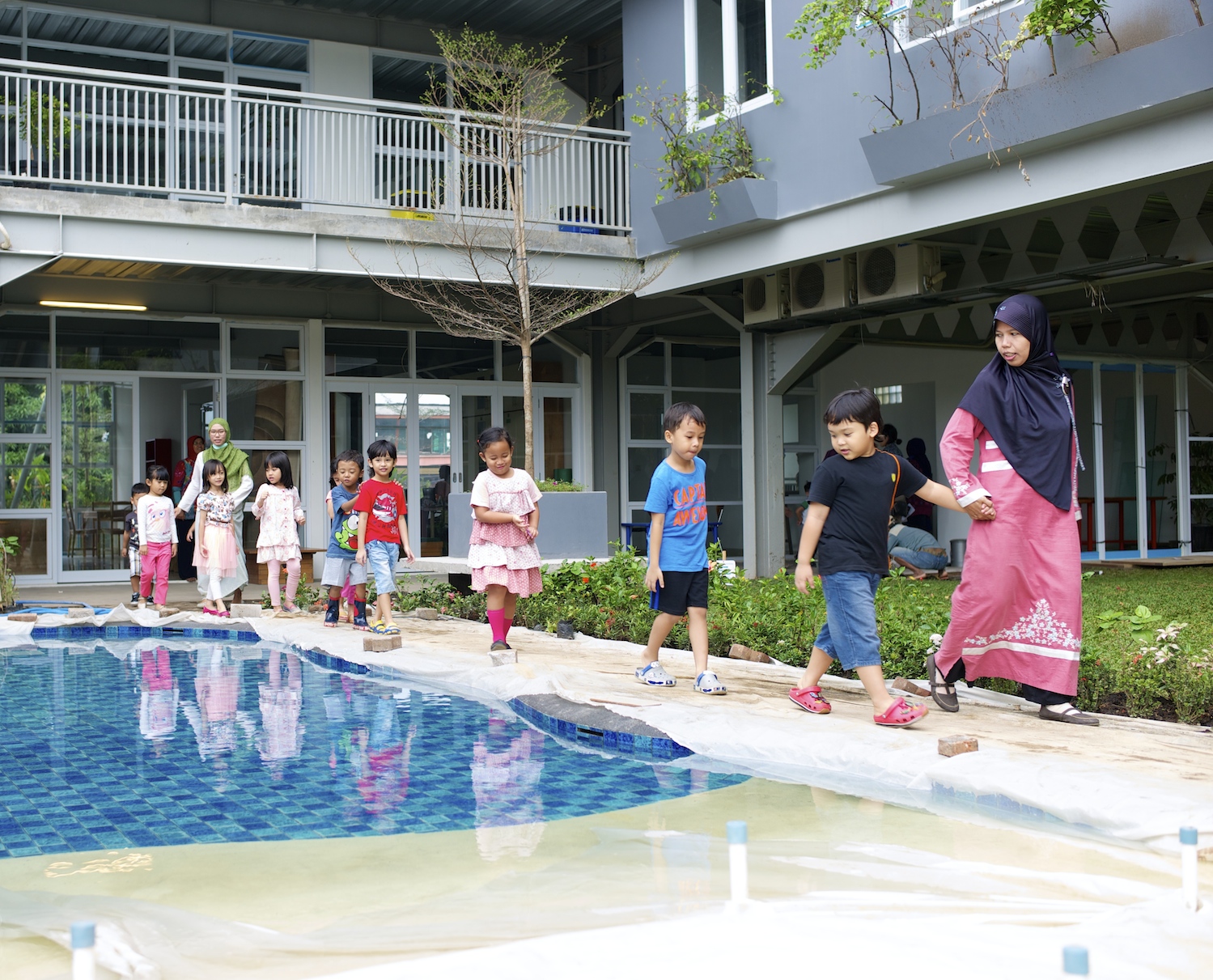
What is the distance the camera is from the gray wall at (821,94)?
9.06 metres

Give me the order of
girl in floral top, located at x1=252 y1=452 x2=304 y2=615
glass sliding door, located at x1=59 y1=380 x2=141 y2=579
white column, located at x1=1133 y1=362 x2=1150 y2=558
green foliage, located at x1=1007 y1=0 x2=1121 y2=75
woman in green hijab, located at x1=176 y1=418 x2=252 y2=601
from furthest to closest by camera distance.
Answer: white column, located at x1=1133 y1=362 x2=1150 y2=558
glass sliding door, located at x1=59 y1=380 x2=141 y2=579
woman in green hijab, located at x1=176 y1=418 x2=252 y2=601
girl in floral top, located at x1=252 y1=452 x2=304 y2=615
green foliage, located at x1=1007 y1=0 x2=1121 y2=75

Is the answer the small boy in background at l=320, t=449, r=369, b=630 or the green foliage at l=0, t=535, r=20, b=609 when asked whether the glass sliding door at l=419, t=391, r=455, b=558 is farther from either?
the small boy in background at l=320, t=449, r=369, b=630

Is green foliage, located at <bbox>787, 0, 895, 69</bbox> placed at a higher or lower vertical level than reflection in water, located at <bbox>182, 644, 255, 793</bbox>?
higher

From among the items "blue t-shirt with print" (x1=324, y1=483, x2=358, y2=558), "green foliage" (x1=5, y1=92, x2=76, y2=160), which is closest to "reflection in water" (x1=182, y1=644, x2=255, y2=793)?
"blue t-shirt with print" (x1=324, y1=483, x2=358, y2=558)

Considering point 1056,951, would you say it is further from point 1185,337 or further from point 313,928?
point 1185,337

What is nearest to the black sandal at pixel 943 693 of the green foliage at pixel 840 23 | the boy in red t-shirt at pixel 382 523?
the boy in red t-shirt at pixel 382 523

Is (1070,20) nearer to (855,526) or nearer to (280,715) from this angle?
(855,526)

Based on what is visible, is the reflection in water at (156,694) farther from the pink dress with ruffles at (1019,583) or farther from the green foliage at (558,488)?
the green foliage at (558,488)

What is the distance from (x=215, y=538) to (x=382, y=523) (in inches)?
90.1

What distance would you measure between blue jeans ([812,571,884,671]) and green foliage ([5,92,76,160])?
348 inches

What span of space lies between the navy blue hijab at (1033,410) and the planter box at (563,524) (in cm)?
634

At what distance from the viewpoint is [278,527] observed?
10.2m

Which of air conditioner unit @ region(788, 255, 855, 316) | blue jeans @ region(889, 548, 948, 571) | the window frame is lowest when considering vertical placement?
blue jeans @ region(889, 548, 948, 571)

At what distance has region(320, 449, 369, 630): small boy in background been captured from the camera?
9.23 m
